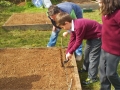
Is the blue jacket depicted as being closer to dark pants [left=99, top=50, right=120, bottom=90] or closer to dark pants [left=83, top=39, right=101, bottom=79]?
dark pants [left=83, top=39, right=101, bottom=79]

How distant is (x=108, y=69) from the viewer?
11.2 ft

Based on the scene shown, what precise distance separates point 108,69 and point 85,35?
856 millimetres

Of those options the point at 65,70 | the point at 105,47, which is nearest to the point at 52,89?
the point at 65,70

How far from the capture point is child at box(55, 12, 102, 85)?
12.2 feet

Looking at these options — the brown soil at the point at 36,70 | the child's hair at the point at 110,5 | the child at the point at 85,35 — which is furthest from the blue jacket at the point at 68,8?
the child's hair at the point at 110,5

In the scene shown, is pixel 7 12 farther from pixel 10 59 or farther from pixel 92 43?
pixel 92 43

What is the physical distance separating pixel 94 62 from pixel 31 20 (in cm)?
462

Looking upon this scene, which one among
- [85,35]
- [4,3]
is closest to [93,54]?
[85,35]

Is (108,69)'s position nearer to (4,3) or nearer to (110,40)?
(110,40)

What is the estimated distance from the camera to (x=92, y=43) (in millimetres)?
4227

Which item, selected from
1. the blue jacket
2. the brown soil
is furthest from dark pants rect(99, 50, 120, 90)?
the blue jacket

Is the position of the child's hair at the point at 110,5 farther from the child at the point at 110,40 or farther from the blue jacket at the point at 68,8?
the blue jacket at the point at 68,8

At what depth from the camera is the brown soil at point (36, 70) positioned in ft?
12.9

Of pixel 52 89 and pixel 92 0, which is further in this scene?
pixel 92 0
